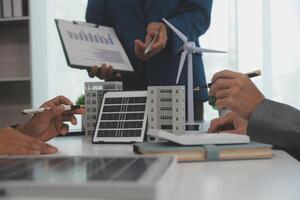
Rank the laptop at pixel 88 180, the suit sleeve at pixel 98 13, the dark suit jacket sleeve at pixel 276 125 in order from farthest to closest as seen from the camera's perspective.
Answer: the suit sleeve at pixel 98 13 < the dark suit jacket sleeve at pixel 276 125 < the laptop at pixel 88 180

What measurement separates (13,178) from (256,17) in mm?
2571

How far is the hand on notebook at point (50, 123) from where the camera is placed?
3.65 feet

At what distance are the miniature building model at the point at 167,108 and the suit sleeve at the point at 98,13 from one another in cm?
77

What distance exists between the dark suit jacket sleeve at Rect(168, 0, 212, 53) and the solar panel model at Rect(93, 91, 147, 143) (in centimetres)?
39

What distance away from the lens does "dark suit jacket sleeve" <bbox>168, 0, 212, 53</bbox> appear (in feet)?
4.76

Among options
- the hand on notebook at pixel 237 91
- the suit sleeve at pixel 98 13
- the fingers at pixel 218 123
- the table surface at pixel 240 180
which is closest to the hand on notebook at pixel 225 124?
the fingers at pixel 218 123

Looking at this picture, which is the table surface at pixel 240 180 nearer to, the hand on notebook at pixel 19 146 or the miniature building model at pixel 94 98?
the hand on notebook at pixel 19 146

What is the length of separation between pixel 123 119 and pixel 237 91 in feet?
1.12

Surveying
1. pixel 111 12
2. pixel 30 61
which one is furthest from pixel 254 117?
pixel 30 61

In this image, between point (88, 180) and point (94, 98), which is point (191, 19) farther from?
point (88, 180)

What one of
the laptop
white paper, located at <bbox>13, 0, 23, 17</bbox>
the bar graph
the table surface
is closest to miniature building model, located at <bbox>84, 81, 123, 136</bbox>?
the bar graph

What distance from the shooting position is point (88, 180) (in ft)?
1.12

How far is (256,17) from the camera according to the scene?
270 cm

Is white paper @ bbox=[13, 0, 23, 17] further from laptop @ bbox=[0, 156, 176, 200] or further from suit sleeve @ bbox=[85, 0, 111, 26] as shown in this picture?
laptop @ bbox=[0, 156, 176, 200]
